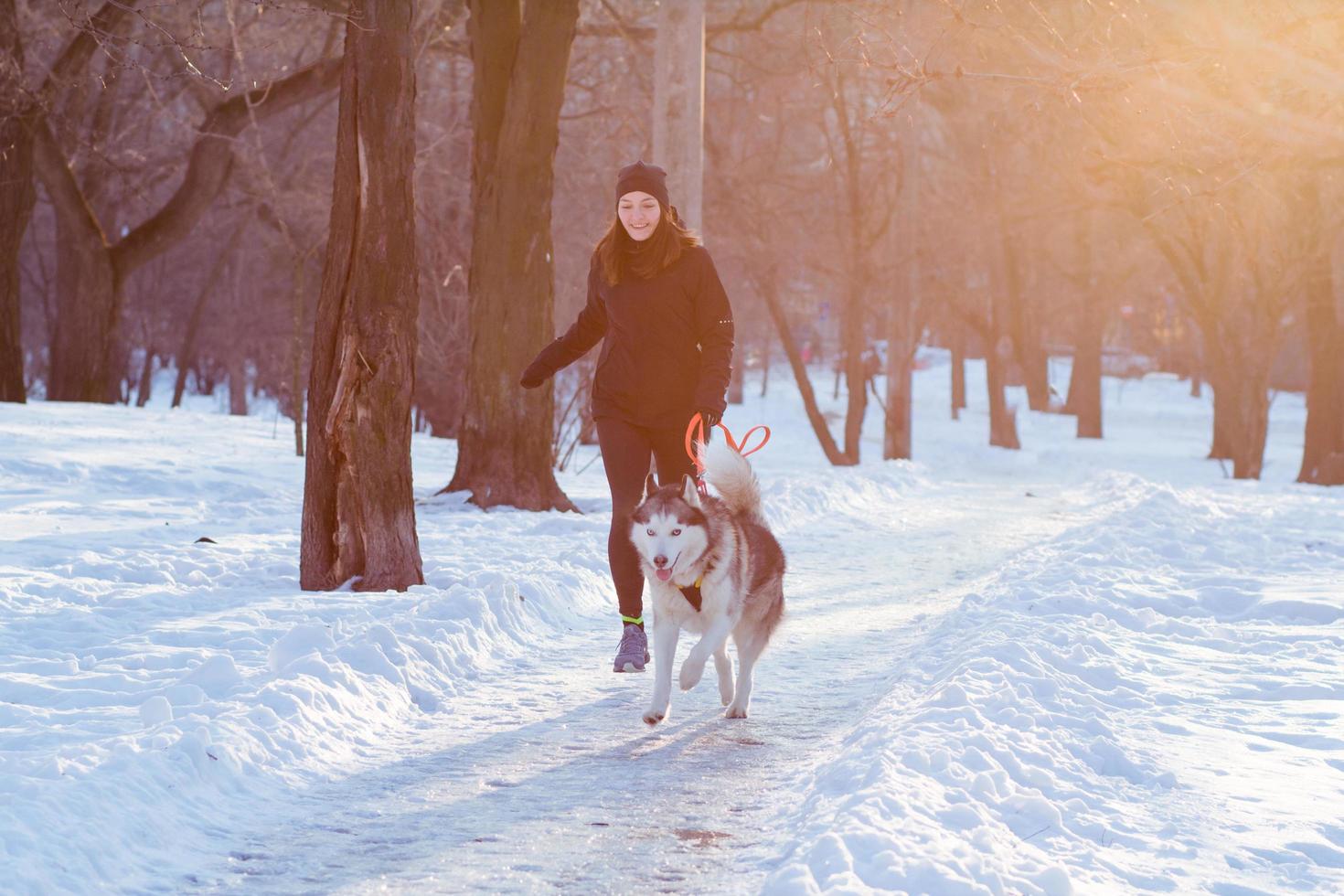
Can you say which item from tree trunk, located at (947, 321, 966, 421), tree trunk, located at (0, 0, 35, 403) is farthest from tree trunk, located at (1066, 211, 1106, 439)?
tree trunk, located at (0, 0, 35, 403)

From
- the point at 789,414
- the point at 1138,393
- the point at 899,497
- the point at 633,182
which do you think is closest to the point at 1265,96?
the point at 899,497

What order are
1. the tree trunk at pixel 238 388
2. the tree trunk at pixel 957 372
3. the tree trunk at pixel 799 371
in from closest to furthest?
1. the tree trunk at pixel 799 371
2. the tree trunk at pixel 238 388
3. the tree trunk at pixel 957 372

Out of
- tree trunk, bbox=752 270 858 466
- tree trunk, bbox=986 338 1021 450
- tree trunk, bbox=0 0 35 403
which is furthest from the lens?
tree trunk, bbox=986 338 1021 450

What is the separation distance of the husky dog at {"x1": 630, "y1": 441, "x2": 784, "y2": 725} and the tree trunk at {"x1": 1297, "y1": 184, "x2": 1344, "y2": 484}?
20.6 meters

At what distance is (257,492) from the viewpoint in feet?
51.4

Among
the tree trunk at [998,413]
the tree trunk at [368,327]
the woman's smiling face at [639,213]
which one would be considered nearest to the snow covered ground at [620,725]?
the tree trunk at [368,327]

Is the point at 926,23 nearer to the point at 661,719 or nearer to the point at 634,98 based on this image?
the point at 634,98

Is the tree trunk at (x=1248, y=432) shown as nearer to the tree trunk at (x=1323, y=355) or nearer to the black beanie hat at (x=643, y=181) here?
the tree trunk at (x=1323, y=355)

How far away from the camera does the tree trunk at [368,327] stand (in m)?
9.00

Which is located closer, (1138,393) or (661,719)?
(661,719)

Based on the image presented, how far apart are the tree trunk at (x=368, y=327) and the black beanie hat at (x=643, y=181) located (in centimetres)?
279

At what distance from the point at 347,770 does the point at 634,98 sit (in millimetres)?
22301

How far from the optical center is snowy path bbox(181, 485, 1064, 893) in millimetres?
4383

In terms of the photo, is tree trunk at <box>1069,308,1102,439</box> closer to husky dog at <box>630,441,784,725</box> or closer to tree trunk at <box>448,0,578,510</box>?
tree trunk at <box>448,0,578,510</box>
